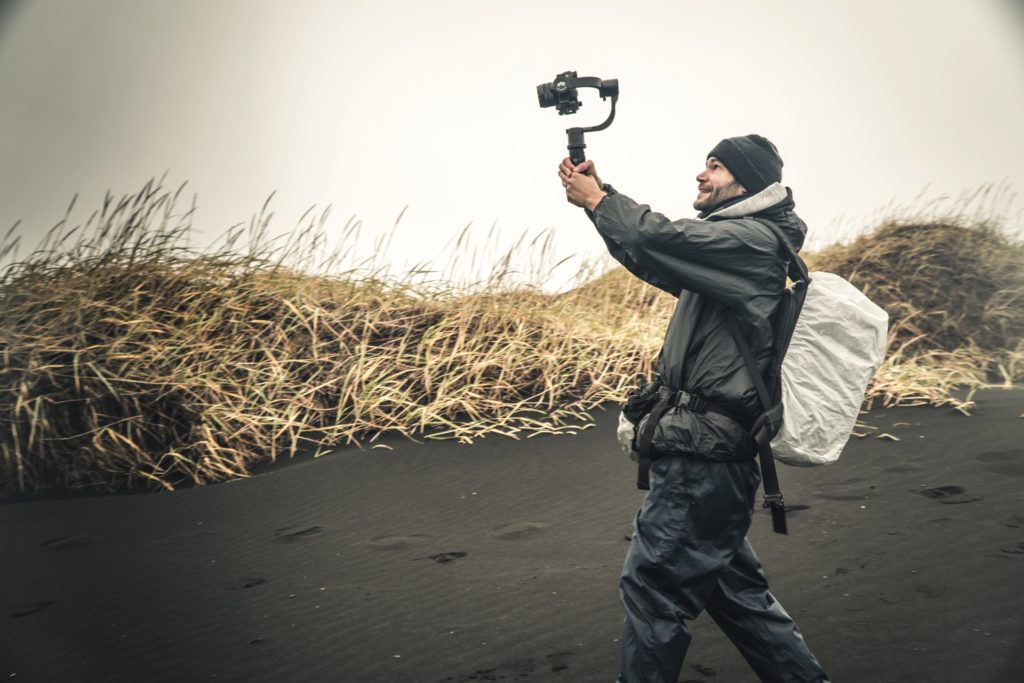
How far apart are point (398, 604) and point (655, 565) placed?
1.88 metres

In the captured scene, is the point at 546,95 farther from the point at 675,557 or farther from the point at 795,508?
the point at 795,508

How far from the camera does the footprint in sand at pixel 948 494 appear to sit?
5148mm

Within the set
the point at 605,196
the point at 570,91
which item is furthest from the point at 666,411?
the point at 570,91

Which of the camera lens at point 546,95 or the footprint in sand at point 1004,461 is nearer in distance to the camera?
the camera lens at point 546,95

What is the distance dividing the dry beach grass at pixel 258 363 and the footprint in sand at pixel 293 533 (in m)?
0.96

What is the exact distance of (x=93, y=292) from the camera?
6887 mm

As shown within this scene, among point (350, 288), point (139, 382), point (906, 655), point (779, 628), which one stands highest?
point (350, 288)

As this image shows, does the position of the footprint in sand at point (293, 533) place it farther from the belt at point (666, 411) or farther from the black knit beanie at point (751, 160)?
the black knit beanie at point (751, 160)

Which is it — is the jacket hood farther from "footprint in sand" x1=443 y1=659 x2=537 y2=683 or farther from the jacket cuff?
"footprint in sand" x1=443 y1=659 x2=537 y2=683

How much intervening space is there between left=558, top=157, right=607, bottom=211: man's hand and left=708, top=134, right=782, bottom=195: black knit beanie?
466 mm

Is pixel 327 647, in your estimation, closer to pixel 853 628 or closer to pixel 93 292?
pixel 853 628

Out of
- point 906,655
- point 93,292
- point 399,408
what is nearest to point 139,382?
point 93,292

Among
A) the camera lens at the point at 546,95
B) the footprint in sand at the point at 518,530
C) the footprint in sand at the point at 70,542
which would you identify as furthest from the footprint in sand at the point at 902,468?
the footprint in sand at the point at 70,542

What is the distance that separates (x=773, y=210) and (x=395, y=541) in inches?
120
